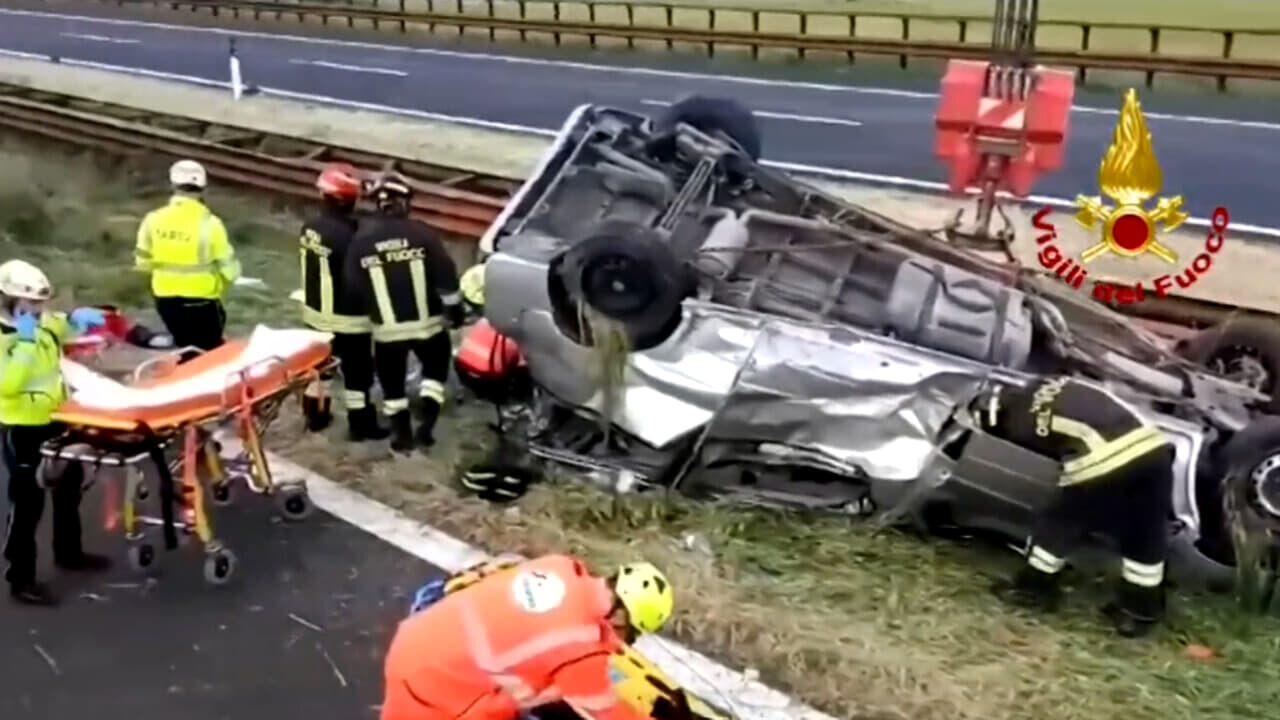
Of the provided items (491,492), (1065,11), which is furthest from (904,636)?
(1065,11)

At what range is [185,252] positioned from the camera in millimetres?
7672

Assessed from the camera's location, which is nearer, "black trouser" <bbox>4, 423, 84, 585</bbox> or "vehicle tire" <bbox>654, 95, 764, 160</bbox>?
"black trouser" <bbox>4, 423, 84, 585</bbox>

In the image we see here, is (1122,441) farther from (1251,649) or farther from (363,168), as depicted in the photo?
(363,168)

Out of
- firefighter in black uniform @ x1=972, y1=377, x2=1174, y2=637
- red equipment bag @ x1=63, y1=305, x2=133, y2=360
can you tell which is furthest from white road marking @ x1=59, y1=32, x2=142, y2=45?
firefighter in black uniform @ x1=972, y1=377, x2=1174, y2=637

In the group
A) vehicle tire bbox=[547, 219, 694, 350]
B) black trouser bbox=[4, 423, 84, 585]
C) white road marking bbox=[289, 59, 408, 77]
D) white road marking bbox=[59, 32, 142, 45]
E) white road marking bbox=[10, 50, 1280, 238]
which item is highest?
vehicle tire bbox=[547, 219, 694, 350]

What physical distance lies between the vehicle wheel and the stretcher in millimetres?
4179

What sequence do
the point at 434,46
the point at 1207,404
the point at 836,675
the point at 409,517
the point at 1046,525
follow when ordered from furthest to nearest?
1. the point at 434,46
2. the point at 409,517
3. the point at 1207,404
4. the point at 1046,525
5. the point at 836,675

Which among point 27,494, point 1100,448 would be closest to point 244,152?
point 27,494

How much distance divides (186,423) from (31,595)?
40.3 inches

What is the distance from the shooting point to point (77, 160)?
51.5 feet

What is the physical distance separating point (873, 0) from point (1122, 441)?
2456cm

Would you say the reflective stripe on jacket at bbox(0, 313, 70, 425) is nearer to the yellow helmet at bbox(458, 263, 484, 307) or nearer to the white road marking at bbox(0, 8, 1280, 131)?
the yellow helmet at bbox(458, 263, 484, 307)

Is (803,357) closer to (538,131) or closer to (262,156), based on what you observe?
(262,156)

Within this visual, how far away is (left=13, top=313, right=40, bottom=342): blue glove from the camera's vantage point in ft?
19.5
